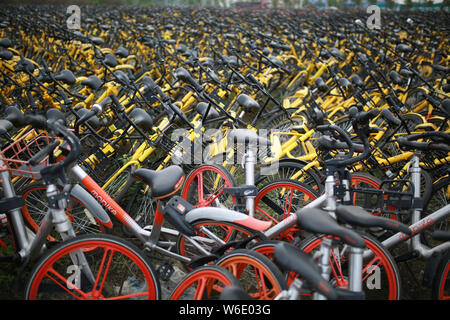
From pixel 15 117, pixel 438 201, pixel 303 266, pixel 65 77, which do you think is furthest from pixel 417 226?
pixel 65 77

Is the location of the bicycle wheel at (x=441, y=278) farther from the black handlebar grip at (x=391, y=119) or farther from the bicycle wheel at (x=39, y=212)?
the bicycle wheel at (x=39, y=212)

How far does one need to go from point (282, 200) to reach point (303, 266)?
156 centimetres

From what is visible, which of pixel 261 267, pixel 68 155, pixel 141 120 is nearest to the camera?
pixel 261 267

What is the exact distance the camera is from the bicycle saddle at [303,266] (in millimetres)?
1476

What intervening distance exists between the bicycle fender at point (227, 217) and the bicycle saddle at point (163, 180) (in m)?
0.20

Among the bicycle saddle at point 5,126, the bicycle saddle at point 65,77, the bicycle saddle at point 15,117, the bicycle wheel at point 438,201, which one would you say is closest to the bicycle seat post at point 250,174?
the bicycle wheel at point 438,201

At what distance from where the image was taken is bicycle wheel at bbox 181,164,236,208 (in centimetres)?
295

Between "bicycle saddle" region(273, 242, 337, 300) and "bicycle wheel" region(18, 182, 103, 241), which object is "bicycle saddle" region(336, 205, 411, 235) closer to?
"bicycle saddle" region(273, 242, 337, 300)

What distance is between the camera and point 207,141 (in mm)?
3572

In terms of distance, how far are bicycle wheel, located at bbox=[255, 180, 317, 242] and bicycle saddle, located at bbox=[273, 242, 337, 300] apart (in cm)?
114

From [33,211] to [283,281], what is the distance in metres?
2.34

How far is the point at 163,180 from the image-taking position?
7.54ft

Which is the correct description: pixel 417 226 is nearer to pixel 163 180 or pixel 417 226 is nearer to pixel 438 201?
pixel 438 201
